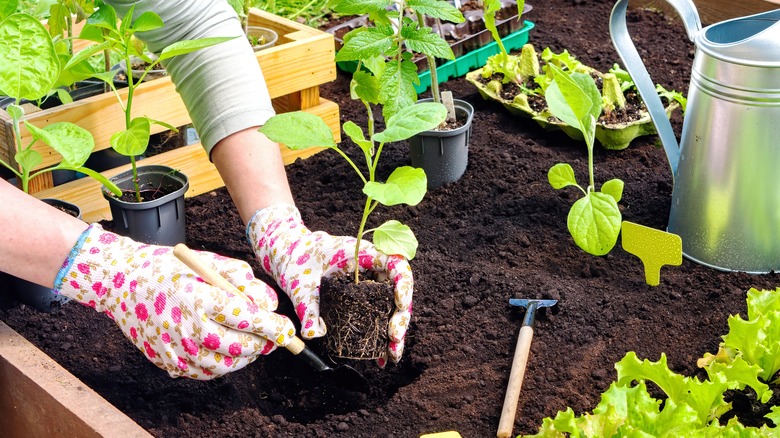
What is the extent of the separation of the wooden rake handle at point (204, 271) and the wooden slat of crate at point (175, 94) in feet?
2.35

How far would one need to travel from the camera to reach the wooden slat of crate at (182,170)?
6.37 ft

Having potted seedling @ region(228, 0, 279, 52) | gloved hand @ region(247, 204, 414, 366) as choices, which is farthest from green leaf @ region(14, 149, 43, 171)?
potted seedling @ region(228, 0, 279, 52)

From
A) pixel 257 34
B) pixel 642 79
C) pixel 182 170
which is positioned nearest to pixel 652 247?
pixel 642 79

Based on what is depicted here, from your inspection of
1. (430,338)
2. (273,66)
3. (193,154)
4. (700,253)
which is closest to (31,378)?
(430,338)

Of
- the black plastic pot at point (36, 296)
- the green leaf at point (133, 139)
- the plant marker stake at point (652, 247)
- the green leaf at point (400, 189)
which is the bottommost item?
the black plastic pot at point (36, 296)

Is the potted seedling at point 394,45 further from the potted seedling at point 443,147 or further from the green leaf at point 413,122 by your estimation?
the green leaf at point 413,122

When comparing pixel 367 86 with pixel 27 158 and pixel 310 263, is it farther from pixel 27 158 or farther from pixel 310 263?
pixel 27 158

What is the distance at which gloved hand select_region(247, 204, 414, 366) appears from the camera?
4.82 feet

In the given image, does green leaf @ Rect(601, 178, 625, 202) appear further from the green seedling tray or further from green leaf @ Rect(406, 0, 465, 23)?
the green seedling tray

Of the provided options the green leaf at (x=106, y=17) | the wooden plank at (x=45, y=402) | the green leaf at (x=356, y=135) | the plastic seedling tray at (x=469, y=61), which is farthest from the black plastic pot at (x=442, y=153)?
the wooden plank at (x=45, y=402)

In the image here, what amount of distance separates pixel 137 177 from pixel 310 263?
1.65 feet

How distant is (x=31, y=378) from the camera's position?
137 cm

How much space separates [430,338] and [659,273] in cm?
47

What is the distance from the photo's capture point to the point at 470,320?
162 cm
